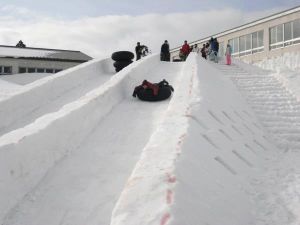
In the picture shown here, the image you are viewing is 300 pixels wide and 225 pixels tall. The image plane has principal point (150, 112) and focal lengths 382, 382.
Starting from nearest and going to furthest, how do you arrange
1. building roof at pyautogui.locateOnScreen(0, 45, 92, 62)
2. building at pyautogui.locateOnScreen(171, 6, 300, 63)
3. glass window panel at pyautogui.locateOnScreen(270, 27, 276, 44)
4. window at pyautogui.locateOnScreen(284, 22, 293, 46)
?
building at pyautogui.locateOnScreen(171, 6, 300, 63) < window at pyautogui.locateOnScreen(284, 22, 293, 46) < glass window panel at pyautogui.locateOnScreen(270, 27, 276, 44) < building roof at pyautogui.locateOnScreen(0, 45, 92, 62)

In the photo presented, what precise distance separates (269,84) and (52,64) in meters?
21.5

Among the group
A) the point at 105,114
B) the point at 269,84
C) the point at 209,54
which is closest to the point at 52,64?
the point at 209,54

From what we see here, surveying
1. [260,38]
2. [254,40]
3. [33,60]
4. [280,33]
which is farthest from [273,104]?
[33,60]

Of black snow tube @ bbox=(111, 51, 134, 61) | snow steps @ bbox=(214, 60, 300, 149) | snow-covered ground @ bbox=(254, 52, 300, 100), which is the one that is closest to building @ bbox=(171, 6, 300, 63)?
snow-covered ground @ bbox=(254, 52, 300, 100)

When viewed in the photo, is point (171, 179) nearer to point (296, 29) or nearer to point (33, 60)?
point (296, 29)

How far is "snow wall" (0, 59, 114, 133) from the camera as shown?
25.2ft

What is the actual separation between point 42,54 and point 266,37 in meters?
17.6

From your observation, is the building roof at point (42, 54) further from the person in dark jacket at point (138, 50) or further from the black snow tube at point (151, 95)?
the black snow tube at point (151, 95)

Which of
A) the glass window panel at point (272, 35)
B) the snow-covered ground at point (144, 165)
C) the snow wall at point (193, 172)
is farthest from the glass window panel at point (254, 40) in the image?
the snow wall at point (193, 172)

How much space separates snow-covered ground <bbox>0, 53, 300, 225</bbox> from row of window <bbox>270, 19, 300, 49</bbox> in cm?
1795

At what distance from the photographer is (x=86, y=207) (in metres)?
3.60

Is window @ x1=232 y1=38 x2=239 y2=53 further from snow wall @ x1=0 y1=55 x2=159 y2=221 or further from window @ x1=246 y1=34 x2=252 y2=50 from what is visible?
snow wall @ x1=0 y1=55 x2=159 y2=221

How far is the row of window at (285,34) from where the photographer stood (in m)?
24.3

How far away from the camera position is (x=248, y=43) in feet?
95.8
